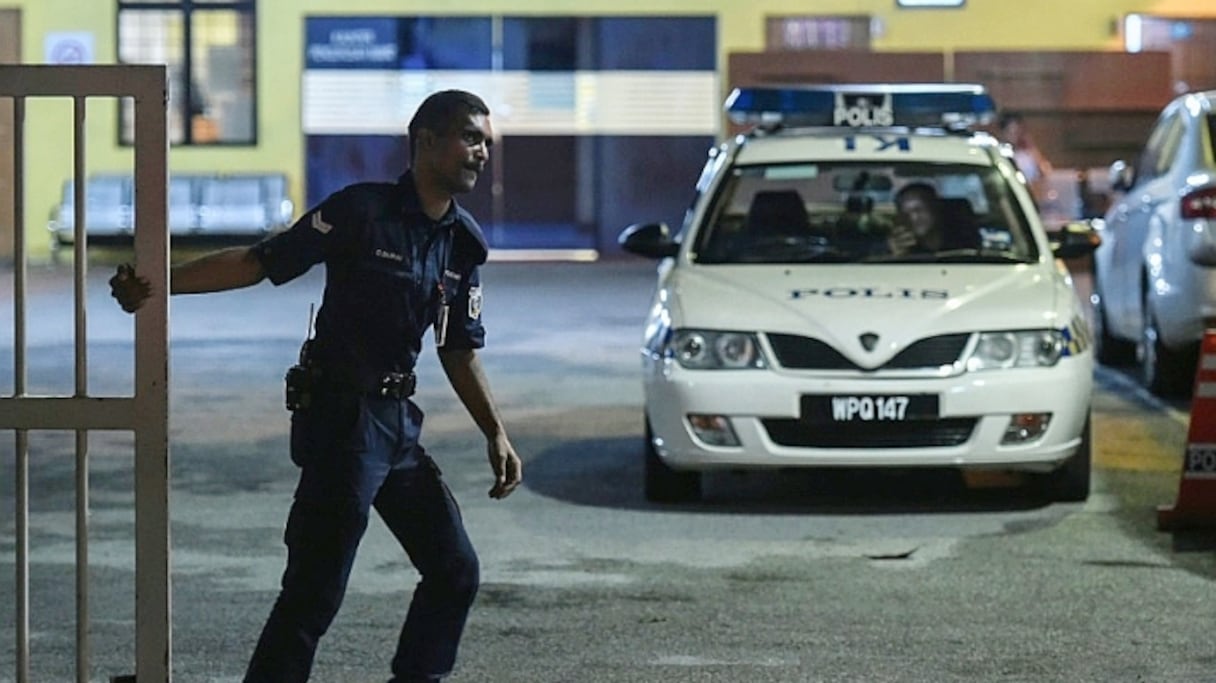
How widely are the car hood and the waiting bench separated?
60.5ft

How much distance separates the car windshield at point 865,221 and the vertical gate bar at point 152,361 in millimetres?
5728

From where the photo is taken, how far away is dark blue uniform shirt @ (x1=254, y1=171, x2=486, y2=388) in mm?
5652

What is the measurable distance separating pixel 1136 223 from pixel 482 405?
31.0ft

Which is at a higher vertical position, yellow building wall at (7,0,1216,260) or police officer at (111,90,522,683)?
yellow building wall at (7,0,1216,260)

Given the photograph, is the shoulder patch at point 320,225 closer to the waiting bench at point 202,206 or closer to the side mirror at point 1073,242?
the side mirror at point 1073,242

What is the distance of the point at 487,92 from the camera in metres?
29.7

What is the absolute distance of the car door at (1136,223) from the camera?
14.6 m

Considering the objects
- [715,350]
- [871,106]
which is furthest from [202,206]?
[715,350]

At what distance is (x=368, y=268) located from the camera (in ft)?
18.8

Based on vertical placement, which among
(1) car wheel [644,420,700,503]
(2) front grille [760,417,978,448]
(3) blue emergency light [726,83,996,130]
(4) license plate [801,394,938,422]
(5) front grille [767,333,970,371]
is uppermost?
(3) blue emergency light [726,83,996,130]

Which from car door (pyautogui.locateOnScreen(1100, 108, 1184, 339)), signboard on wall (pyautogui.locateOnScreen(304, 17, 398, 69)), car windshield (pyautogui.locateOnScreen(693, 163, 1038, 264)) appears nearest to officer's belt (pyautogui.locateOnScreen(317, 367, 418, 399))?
car windshield (pyautogui.locateOnScreen(693, 163, 1038, 264))

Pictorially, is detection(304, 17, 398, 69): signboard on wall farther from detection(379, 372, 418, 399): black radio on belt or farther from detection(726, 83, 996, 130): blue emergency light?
detection(379, 372, 418, 399): black radio on belt

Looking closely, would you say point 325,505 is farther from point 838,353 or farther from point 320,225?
point 838,353

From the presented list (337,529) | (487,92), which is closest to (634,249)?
(337,529)
